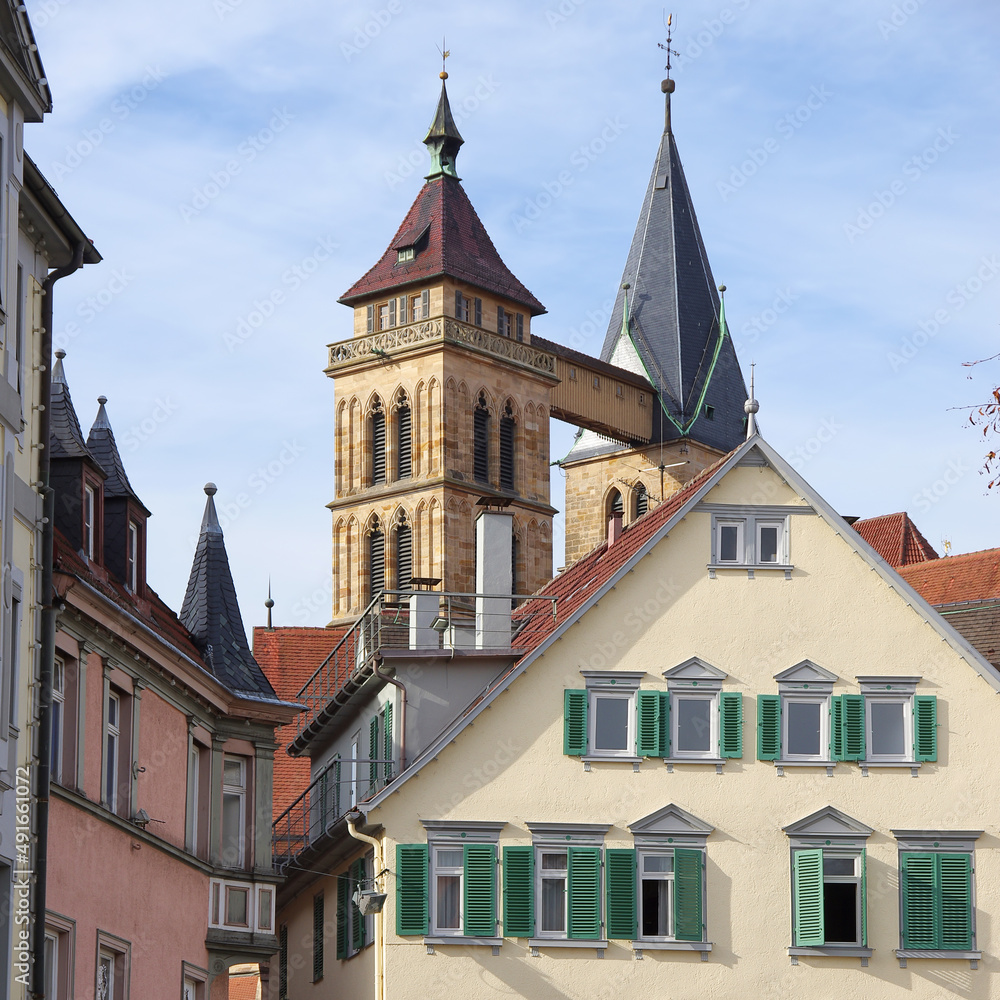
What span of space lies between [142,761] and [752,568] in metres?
9.22

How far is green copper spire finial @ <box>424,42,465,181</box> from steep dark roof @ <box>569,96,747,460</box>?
567 inches

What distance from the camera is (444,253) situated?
101 meters

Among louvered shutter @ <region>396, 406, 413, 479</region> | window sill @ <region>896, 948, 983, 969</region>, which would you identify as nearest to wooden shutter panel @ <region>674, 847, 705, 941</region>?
window sill @ <region>896, 948, 983, 969</region>

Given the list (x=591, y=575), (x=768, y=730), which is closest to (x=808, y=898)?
(x=768, y=730)

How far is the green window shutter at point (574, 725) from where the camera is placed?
3212 cm

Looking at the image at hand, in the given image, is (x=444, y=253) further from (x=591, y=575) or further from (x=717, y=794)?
(x=717, y=794)

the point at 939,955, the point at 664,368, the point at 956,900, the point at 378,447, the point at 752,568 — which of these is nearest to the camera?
the point at 939,955

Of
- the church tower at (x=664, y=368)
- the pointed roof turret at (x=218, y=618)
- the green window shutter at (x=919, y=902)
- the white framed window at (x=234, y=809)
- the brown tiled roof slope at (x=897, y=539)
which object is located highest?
the church tower at (x=664, y=368)

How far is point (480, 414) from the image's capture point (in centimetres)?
10219

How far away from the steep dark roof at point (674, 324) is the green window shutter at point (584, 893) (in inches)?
3198

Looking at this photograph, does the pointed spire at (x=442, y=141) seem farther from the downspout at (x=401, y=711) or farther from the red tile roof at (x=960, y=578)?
the downspout at (x=401, y=711)

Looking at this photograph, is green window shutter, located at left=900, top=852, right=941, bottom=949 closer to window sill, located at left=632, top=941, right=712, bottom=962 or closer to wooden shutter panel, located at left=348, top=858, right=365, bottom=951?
window sill, located at left=632, top=941, right=712, bottom=962

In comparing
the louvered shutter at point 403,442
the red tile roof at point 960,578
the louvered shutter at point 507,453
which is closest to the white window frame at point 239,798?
the red tile roof at point 960,578

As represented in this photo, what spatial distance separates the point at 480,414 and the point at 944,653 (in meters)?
70.1
